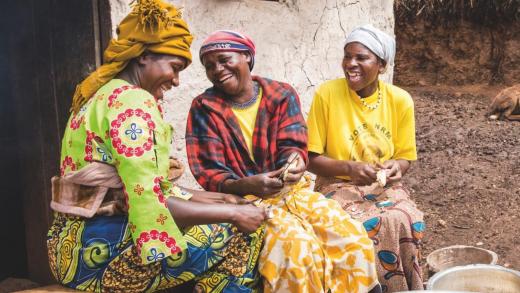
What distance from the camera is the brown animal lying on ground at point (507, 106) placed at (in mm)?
8789

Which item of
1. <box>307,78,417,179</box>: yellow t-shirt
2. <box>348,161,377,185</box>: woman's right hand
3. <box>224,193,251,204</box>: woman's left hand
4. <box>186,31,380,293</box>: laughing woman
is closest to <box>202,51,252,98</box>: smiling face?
<box>186,31,380,293</box>: laughing woman

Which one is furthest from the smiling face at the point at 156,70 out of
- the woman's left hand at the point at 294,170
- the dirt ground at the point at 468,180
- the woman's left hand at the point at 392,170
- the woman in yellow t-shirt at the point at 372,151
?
the dirt ground at the point at 468,180

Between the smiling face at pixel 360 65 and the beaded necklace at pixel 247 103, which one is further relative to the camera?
the smiling face at pixel 360 65

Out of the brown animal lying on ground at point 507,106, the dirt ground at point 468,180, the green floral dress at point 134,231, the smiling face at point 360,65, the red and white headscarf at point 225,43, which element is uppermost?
the red and white headscarf at point 225,43

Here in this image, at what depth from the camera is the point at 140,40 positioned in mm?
2318

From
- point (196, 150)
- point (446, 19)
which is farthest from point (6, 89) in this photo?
point (446, 19)

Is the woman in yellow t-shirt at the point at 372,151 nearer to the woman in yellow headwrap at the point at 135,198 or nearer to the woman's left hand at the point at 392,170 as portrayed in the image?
the woman's left hand at the point at 392,170

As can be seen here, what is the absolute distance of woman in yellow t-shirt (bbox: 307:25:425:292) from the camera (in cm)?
308

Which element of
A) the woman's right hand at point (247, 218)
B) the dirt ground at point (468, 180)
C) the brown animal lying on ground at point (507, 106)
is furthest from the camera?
the brown animal lying on ground at point (507, 106)

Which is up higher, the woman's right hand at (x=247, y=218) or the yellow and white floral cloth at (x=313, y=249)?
the woman's right hand at (x=247, y=218)

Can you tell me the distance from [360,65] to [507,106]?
20.9 ft

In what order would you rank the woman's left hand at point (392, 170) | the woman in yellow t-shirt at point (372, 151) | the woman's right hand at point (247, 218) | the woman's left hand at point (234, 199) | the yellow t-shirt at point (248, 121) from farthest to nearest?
the woman's left hand at point (392, 170)
the woman in yellow t-shirt at point (372, 151)
the yellow t-shirt at point (248, 121)
the woman's left hand at point (234, 199)
the woman's right hand at point (247, 218)

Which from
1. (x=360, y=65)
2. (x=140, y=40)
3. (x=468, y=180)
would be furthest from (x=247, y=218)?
(x=468, y=180)

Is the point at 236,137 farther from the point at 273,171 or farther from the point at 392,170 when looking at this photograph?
the point at 392,170
